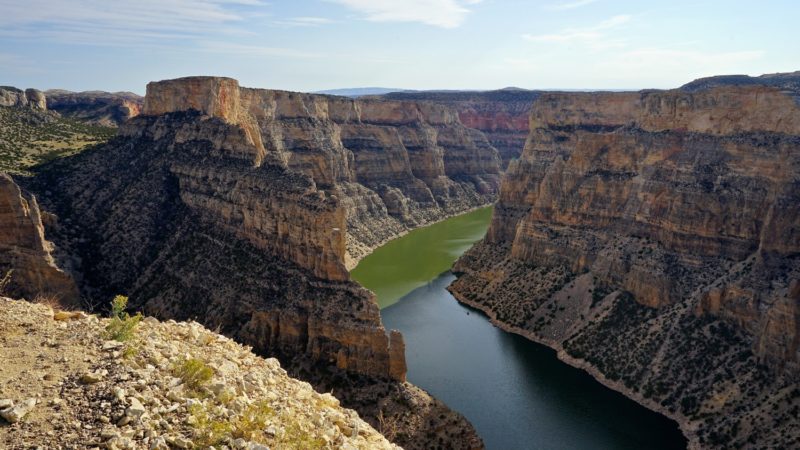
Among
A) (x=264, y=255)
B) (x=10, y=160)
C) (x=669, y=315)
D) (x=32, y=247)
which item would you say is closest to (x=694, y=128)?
(x=669, y=315)

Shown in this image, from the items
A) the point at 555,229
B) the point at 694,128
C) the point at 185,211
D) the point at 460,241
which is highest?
the point at 694,128

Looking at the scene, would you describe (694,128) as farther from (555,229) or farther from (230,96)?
(230,96)

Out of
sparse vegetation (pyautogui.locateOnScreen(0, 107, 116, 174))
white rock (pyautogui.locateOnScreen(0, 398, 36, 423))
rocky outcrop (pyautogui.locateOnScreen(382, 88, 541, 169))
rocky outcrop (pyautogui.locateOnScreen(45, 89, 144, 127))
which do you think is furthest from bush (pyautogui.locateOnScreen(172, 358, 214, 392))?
rocky outcrop (pyautogui.locateOnScreen(382, 88, 541, 169))

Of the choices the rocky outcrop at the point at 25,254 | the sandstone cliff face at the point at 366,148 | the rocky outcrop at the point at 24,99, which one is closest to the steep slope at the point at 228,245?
the sandstone cliff face at the point at 366,148

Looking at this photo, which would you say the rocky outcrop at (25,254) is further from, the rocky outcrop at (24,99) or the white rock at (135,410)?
the rocky outcrop at (24,99)

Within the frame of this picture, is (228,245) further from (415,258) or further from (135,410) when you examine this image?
(415,258)

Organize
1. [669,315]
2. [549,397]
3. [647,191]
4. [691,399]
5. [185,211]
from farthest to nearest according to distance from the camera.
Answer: [647,191]
[185,211]
[669,315]
[549,397]
[691,399]
